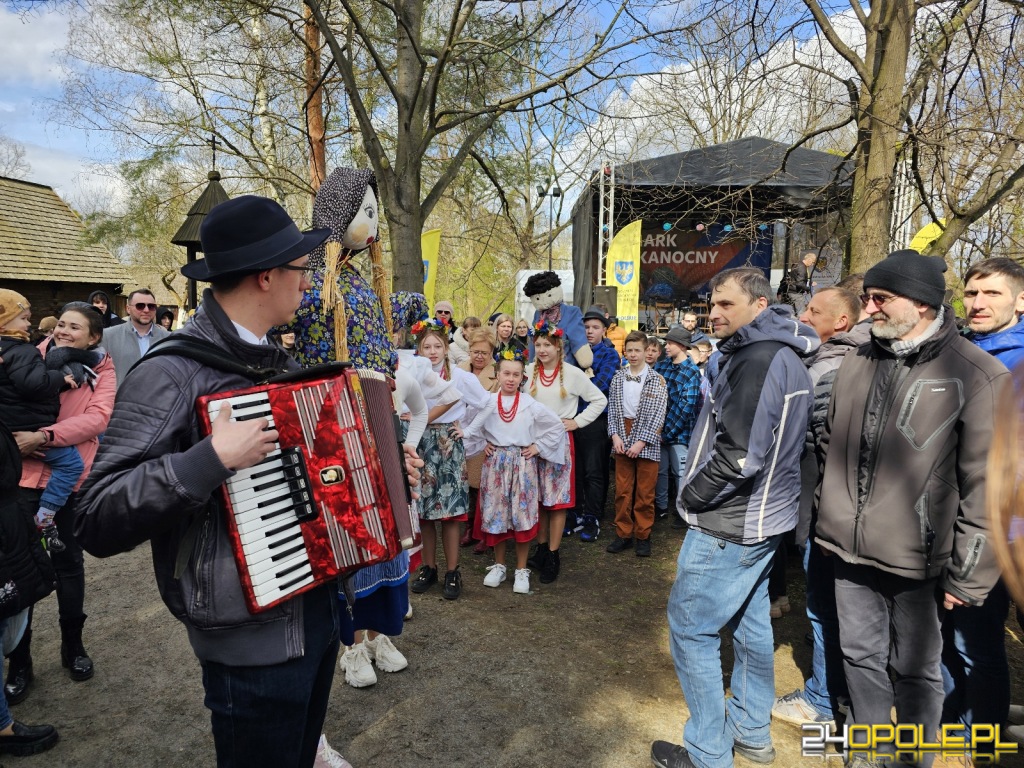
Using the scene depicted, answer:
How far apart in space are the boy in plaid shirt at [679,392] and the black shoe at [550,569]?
1373 millimetres

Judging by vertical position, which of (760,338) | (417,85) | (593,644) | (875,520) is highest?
(417,85)

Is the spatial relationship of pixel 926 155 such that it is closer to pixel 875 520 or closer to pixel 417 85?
pixel 875 520

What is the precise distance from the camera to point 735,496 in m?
2.63

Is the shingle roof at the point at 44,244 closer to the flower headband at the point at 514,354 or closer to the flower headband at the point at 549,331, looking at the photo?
the flower headband at the point at 549,331

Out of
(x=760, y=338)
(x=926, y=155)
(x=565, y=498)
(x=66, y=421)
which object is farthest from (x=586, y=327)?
(x=66, y=421)

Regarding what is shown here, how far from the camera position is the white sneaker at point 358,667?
3438 millimetres

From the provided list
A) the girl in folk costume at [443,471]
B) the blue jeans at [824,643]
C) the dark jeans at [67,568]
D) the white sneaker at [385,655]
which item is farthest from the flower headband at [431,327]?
the blue jeans at [824,643]

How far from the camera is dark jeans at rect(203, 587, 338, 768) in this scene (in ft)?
5.45

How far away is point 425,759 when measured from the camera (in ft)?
9.44

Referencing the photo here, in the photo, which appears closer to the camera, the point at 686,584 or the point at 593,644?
the point at 686,584

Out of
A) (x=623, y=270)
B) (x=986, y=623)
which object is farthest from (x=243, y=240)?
(x=623, y=270)

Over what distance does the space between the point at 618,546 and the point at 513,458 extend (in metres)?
1.60

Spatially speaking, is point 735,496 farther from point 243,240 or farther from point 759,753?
point 243,240

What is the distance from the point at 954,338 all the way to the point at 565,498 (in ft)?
10.5
